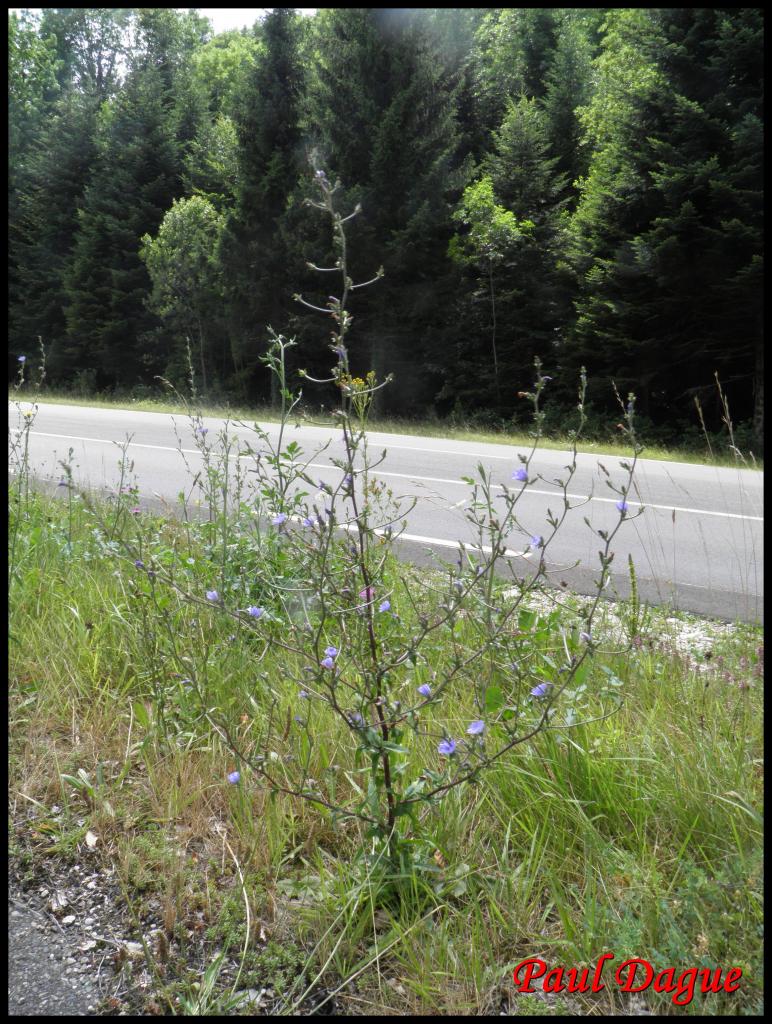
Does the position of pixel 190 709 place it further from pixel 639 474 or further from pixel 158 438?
pixel 158 438

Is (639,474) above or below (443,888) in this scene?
above

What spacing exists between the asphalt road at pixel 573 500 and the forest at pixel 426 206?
2.54 metres

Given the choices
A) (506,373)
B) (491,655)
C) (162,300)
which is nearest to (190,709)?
(491,655)

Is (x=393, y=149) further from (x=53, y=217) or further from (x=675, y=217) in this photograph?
(x=53, y=217)

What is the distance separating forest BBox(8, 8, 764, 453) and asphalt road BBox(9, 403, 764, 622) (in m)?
2.54

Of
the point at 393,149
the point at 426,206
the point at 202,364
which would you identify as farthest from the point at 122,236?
the point at 426,206

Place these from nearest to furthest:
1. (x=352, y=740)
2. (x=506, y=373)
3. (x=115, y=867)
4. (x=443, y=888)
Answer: (x=443, y=888) → (x=115, y=867) → (x=352, y=740) → (x=506, y=373)

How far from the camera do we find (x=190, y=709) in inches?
106

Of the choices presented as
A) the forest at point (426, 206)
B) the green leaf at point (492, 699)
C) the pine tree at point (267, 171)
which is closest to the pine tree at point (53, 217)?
the forest at point (426, 206)

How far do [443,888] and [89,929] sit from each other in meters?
0.84
